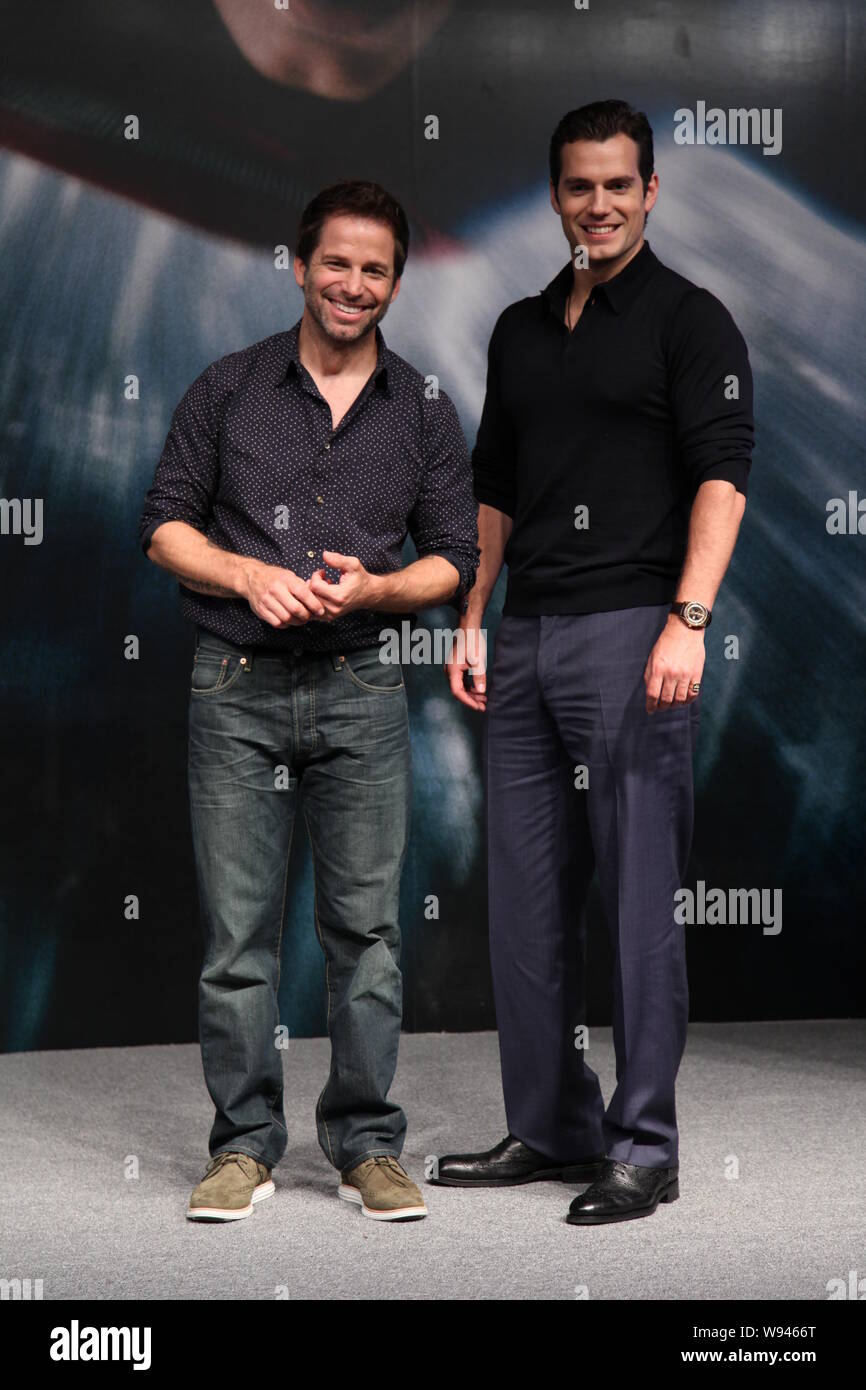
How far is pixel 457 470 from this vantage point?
2738 mm

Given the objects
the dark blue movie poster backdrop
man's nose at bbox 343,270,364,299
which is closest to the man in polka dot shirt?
man's nose at bbox 343,270,364,299

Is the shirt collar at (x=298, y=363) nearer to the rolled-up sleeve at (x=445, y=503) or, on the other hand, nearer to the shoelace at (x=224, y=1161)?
the rolled-up sleeve at (x=445, y=503)

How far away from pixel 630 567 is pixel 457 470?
1.14 ft

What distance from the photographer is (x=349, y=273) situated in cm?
254

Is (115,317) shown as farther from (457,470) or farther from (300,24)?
(457,470)

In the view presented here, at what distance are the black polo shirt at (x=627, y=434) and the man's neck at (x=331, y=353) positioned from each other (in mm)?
285

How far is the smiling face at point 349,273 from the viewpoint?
99.7 inches

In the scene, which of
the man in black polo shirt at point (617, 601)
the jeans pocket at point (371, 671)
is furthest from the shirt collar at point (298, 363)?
the jeans pocket at point (371, 671)

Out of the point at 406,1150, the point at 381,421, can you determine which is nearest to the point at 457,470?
the point at 381,421

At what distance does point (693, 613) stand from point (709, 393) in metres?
0.37

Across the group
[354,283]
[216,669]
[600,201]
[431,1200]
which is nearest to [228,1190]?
[431,1200]

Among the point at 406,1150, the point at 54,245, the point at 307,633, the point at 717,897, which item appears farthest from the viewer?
the point at 717,897

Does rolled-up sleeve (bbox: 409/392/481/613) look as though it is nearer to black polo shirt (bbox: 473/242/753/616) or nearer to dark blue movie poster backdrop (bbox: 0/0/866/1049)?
black polo shirt (bbox: 473/242/753/616)

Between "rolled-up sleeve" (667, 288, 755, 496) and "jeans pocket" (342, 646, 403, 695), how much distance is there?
0.60 meters
